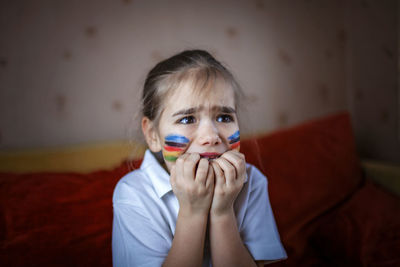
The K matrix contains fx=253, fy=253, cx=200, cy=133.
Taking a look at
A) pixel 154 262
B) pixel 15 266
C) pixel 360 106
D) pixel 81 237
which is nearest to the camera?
pixel 154 262

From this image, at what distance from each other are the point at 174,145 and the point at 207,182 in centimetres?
11

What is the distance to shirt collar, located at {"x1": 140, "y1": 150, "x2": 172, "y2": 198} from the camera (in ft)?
2.10

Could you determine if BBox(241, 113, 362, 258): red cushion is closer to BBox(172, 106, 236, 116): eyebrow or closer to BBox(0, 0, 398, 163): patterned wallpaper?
BBox(0, 0, 398, 163): patterned wallpaper

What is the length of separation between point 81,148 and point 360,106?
6.57 feet

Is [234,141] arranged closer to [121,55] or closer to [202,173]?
[202,173]

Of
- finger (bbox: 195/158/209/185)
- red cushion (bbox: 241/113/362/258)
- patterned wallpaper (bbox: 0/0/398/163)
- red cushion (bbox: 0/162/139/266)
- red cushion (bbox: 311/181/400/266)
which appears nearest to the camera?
finger (bbox: 195/158/209/185)

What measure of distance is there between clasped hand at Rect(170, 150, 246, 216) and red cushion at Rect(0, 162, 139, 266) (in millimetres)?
465

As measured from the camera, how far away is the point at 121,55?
144 centimetres

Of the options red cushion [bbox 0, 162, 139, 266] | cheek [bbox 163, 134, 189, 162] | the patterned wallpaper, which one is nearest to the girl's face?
cheek [bbox 163, 134, 189, 162]

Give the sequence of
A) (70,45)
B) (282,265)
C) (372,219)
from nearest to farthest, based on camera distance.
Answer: (282,265)
(372,219)
(70,45)

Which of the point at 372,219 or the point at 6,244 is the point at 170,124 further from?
the point at 372,219

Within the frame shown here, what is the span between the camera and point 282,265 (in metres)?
0.94

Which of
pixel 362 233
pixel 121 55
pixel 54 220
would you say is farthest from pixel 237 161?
pixel 121 55

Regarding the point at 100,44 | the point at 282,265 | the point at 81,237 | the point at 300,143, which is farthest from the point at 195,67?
the point at 100,44
